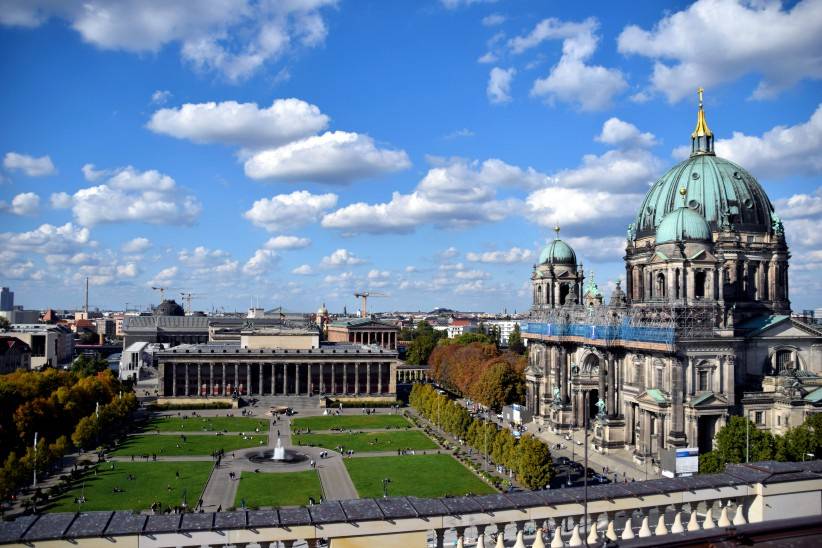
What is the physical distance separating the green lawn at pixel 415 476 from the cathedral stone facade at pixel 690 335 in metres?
24.1

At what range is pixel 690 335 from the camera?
88500mm

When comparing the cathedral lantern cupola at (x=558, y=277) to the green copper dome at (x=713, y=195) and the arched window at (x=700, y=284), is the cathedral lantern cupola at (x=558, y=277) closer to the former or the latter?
the green copper dome at (x=713, y=195)

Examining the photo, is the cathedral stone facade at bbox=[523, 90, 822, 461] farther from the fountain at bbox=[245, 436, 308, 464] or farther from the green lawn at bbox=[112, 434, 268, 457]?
the green lawn at bbox=[112, 434, 268, 457]

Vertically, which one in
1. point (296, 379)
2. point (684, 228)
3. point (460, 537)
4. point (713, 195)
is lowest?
point (296, 379)

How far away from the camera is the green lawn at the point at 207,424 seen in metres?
125

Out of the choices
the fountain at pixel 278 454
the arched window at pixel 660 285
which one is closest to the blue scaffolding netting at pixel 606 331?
the arched window at pixel 660 285

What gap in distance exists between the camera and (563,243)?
134125mm

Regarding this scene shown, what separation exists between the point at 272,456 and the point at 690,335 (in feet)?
195

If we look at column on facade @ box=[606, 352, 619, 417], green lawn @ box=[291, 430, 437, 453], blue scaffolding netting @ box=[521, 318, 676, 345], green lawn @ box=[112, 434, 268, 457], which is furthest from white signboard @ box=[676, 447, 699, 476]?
green lawn @ box=[112, 434, 268, 457]

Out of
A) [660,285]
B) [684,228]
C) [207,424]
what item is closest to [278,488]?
[207,424]

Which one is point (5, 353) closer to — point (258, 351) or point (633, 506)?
point (258, 351)

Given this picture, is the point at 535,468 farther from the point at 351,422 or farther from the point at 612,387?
the point at 351,422

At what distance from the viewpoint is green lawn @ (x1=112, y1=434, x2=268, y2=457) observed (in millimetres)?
102562

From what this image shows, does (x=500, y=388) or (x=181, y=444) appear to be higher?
(x=500, y=388)
